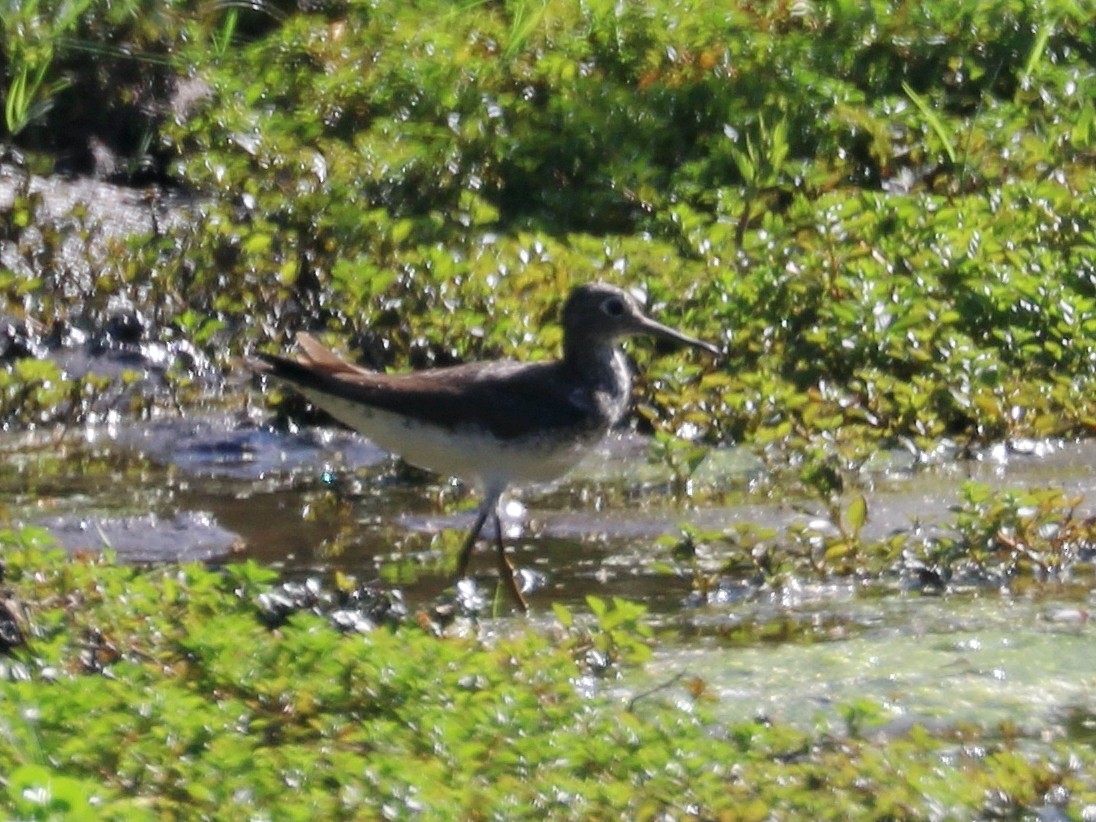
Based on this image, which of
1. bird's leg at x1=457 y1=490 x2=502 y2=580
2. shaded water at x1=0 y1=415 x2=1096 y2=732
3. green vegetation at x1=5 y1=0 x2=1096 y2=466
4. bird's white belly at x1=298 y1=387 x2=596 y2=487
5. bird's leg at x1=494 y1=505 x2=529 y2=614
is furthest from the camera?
Result: green vegetation at x1=5 y1=0 x2=1096 y2=466

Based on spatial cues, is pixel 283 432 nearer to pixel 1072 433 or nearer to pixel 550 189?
pixel 550 189

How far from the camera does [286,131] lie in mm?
10984

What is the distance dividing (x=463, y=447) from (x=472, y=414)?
4.4 inches

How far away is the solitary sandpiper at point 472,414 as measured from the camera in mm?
7289

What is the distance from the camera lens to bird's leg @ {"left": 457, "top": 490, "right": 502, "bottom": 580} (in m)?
7.20

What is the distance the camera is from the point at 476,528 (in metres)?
7.25

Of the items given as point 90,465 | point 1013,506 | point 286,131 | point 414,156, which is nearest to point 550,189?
point 414,156

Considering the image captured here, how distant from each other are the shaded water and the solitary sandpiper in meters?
0.32

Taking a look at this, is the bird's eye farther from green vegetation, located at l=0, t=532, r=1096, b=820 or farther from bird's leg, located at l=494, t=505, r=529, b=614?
green vegetation, located at l=0, t=532, r=1096, b=820

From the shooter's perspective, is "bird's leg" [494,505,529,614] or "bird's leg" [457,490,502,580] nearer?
"bird's leg" [494,505,529,614]

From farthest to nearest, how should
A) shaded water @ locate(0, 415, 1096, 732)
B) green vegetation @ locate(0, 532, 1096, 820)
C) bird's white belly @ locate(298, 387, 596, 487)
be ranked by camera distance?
bird's white belly @ locate(298, 387, 596, 487)
shaded water @ locate(0, 415, 1096, 732)
green vegetation @ locate(0, 532, 1096, 820)

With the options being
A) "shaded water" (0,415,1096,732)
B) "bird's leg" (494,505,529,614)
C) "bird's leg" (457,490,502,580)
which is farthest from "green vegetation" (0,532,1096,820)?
"bird's leg" (457,490,502,580)

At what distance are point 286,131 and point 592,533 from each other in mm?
4041

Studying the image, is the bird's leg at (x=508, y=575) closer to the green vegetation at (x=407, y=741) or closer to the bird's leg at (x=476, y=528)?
the bird's leg at (x=476, y=528)
